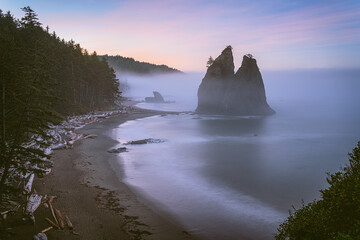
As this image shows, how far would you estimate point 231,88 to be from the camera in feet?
273

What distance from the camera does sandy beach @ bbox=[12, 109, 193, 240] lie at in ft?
39.6

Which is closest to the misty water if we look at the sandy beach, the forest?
the sandy beach

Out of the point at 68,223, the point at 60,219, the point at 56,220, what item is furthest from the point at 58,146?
the point at 68,223

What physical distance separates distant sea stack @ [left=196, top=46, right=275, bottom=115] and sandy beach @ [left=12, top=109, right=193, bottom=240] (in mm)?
65003

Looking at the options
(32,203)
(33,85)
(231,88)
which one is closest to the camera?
(33,85)

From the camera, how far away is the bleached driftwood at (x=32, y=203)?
12.5 m

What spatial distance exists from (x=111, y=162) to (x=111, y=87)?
60297 millimetres

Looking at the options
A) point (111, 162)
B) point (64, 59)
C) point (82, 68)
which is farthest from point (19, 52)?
point (82, 68)

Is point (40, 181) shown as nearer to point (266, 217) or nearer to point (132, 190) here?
point (132, 190)

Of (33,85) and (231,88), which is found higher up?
(231,88)

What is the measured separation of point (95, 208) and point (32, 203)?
3.27 metres

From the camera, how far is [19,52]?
39.0 ft

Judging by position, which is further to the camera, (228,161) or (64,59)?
(64,59)

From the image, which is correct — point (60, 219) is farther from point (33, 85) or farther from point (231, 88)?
point (231, 88)
